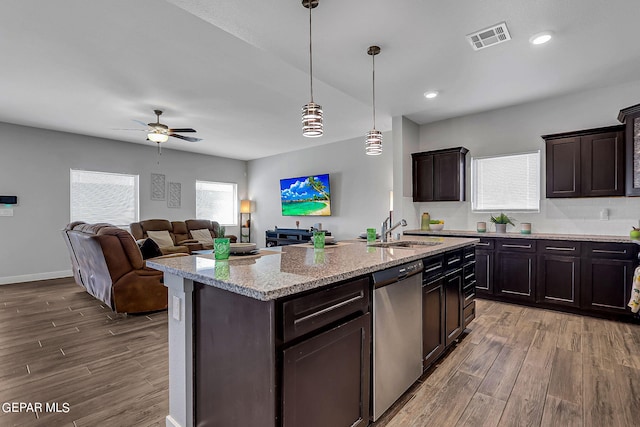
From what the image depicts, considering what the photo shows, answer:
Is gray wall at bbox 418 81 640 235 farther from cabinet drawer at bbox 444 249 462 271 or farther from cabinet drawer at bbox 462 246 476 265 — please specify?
cabinet drawer at bbox 444 249 462 271

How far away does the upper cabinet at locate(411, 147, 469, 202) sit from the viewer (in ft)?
15.3

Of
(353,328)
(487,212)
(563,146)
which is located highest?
(563,146)

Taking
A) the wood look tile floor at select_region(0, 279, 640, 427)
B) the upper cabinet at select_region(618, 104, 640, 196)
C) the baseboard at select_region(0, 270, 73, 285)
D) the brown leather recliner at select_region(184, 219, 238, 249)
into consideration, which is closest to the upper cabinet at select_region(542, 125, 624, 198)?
the upper cabinet at select_region(618, 104, 640, 196)

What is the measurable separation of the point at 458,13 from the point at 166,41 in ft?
→ 8.29

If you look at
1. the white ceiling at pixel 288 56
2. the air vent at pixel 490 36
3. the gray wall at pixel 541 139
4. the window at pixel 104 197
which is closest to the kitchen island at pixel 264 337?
the white ceiling at pixel 288 56

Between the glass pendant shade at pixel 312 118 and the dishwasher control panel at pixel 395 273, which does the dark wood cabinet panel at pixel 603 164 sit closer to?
the dishwasher control panel at pixel 395 273

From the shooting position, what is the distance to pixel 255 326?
1.22 metres

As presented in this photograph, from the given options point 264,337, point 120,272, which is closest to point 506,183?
point 264,337

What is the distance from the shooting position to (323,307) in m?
1.35

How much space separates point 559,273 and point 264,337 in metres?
3.92

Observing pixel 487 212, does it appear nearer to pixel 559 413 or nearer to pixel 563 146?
pixel 563 146

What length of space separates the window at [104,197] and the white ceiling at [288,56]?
5.14ft

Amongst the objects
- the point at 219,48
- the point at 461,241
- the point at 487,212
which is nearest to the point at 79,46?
the point at 219,48

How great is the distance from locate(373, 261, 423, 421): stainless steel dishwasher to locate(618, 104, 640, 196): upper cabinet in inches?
118
